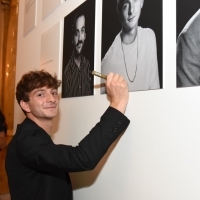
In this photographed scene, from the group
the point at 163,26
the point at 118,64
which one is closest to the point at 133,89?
the point at 118,64

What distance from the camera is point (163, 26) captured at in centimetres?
81

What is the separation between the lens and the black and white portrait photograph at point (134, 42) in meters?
0.84

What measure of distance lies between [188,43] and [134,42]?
0.82ft

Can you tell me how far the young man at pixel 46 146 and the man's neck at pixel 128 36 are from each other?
0.14 meters

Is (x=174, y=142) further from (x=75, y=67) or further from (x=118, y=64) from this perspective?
(x=75, y=67)

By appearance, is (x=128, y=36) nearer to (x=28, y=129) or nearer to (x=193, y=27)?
(x=193, y=27)

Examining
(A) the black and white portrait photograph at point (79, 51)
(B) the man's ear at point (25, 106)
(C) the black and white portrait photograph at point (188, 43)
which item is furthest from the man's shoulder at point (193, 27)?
(B) the man's ear at point (25, 106)

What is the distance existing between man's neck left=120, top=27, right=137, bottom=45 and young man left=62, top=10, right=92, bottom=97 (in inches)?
10.1

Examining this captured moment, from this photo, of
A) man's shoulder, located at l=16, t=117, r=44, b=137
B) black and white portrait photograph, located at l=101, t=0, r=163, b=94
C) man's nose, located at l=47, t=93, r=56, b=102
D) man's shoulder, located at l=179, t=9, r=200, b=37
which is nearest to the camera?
man's shoulder, located at l=179, t=9, r=200, b=37

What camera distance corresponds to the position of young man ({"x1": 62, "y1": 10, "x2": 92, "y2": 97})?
119 centimetres

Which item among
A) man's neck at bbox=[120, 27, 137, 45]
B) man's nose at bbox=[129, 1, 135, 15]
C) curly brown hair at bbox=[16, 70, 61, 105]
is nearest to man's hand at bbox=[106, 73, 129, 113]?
man's neck at bbox=[120, 27, 137, 45]

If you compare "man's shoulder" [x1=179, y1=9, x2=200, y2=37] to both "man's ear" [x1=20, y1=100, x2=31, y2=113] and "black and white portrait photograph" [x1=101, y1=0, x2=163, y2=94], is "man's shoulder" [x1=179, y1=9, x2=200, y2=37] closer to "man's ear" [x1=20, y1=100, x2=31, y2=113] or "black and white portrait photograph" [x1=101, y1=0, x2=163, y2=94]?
"black and white portrait photograph" [x1=101, y1=0, x2=163, y2=94]

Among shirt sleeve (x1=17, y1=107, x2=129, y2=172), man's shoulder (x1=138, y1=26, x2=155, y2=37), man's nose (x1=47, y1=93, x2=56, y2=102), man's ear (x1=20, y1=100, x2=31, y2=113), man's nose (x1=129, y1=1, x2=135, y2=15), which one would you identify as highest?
man's nose (x1=129, y1=1, x2=135, y2=15)

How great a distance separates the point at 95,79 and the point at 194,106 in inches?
20.3
